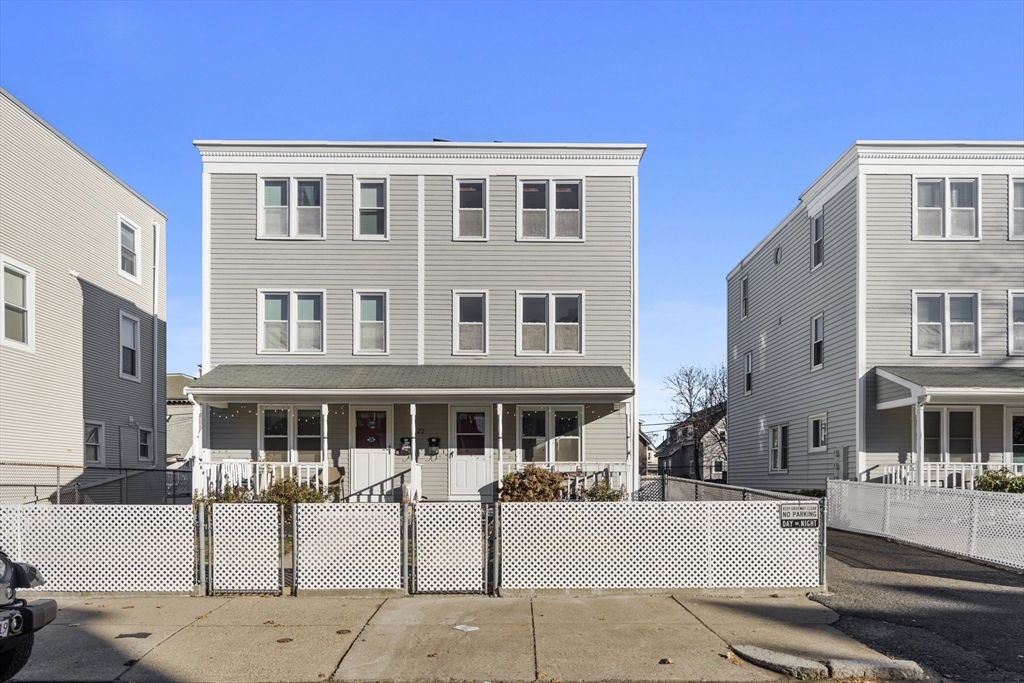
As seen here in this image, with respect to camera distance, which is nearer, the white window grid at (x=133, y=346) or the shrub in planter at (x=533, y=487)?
the shrub in planter at (x=533, y=487)

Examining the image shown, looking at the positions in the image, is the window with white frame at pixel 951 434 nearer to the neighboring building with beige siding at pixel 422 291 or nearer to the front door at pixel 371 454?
the neighboring building with beige siding at pixel 422 291

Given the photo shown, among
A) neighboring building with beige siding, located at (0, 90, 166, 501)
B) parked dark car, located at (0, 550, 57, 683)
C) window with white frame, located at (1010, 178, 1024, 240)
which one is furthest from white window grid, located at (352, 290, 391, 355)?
window with white frame, located at (1010, 178, 1024, 240)

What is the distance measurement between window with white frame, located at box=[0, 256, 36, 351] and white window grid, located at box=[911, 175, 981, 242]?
20138 millimetres

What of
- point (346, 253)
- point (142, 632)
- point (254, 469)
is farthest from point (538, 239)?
point (142, 632)

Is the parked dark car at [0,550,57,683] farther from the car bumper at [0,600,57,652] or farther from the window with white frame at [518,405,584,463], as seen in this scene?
the window with white frame at [518,405,584,463]

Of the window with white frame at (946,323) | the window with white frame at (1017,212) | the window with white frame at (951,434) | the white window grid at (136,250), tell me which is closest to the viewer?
the window with white frame at (951,434)

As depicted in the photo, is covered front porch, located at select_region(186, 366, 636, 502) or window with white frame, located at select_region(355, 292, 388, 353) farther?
window with white frame, located at select_region(355, 292, 388, 353)

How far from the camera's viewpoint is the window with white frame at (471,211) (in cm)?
2025

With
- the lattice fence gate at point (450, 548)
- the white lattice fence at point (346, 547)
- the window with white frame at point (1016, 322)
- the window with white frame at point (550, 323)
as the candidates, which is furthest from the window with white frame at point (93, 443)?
the window with white frame at point (1016, 322)

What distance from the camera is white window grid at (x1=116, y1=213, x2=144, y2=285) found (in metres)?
23.0

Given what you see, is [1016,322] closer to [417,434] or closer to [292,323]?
[417,434]

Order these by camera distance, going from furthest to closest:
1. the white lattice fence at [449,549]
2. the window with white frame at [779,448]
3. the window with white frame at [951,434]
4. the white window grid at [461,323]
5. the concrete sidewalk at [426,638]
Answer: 1. the window with white frame at [779,448]
2. the window with white frame at [951,434]
3. the white window grid at [461,323]
4. the white lattice fence at [449,549]
5. the concrete sidewalk at [426,638]

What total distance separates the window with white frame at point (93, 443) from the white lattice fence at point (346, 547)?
1365 cm

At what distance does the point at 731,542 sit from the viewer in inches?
409
